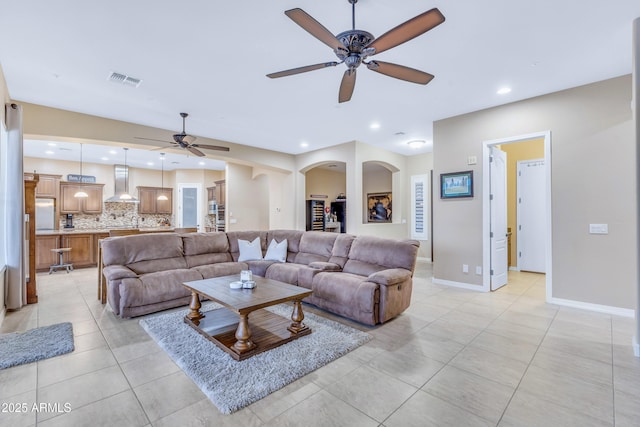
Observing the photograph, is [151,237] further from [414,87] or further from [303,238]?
[414,87]

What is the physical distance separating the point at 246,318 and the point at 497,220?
14.1 feet

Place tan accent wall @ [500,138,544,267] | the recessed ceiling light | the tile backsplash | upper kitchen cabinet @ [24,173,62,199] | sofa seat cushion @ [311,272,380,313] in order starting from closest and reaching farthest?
sofa seat cushion @ [311,272,380,313]
tan accent wall @ [500,138,544,267]
the recessed ceiling light
upper kitchen cabinet @ [24,173,62,199]
the tile backsplash

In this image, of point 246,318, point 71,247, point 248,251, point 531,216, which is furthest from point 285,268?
point 71,247

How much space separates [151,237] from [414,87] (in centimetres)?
437

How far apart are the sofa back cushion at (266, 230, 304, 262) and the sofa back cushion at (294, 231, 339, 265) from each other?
0.10m

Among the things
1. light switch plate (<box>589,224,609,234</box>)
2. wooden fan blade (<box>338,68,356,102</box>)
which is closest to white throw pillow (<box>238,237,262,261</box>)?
wooden fan blade (<box>338,68,356,102</box>)

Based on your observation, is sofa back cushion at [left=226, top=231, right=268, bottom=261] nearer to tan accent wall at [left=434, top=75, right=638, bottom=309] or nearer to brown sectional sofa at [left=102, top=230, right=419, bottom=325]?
brown sectional sofa at [left=102, top=230, right=419, bottom=325]

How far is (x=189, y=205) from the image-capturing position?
1044cm

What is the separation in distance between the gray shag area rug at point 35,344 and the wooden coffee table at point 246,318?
1097 mm

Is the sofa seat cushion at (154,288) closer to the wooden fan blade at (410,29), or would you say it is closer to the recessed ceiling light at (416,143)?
the wooden fan blade at (410,29)

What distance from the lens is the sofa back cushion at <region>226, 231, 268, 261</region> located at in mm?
5234

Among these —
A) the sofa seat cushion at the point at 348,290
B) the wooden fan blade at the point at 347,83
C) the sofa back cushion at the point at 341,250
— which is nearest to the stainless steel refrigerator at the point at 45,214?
the sofa back cushion at the point at 341,250

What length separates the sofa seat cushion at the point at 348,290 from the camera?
3238 millimetres

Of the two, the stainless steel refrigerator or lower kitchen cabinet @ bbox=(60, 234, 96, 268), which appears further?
the stainless steel refrigerator
